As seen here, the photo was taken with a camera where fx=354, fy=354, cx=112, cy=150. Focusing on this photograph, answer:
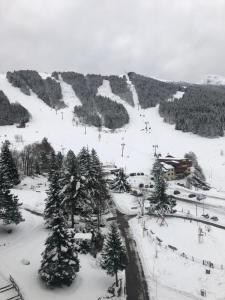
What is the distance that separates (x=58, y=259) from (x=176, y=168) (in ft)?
276

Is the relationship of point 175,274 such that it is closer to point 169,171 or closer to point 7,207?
point 7,207

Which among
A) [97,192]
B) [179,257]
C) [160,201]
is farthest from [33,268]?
[160,201]

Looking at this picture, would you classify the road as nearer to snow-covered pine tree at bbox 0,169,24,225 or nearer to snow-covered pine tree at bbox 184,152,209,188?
snow-covered pine tree at bbox 0,169,24,225

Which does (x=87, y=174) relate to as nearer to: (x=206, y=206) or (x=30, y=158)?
(x=206, y=206)

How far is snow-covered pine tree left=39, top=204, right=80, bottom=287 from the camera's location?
37312 mm

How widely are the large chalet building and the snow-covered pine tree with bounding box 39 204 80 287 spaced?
76.5 meters

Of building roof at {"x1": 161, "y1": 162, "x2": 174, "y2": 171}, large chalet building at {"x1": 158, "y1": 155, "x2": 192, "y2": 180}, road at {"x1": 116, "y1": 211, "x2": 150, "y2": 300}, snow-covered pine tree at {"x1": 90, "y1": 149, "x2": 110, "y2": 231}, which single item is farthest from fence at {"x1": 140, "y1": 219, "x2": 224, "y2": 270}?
large chalet building at {"x1": 158, "y1": 155, "x2": 192, "y2": 180}

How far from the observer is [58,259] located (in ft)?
123

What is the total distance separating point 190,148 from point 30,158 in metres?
86.8

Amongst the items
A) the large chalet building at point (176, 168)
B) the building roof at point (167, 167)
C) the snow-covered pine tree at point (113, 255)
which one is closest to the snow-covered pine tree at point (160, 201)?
the snow-covered pine tree at point (113, 255)

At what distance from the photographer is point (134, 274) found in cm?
4378

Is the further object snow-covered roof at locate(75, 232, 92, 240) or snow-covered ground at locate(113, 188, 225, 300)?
snow-covered roof at locate(75, 232, 92, 240)

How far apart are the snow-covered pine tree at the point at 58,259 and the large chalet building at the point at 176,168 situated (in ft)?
251

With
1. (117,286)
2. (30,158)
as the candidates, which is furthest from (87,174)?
(30,158)
